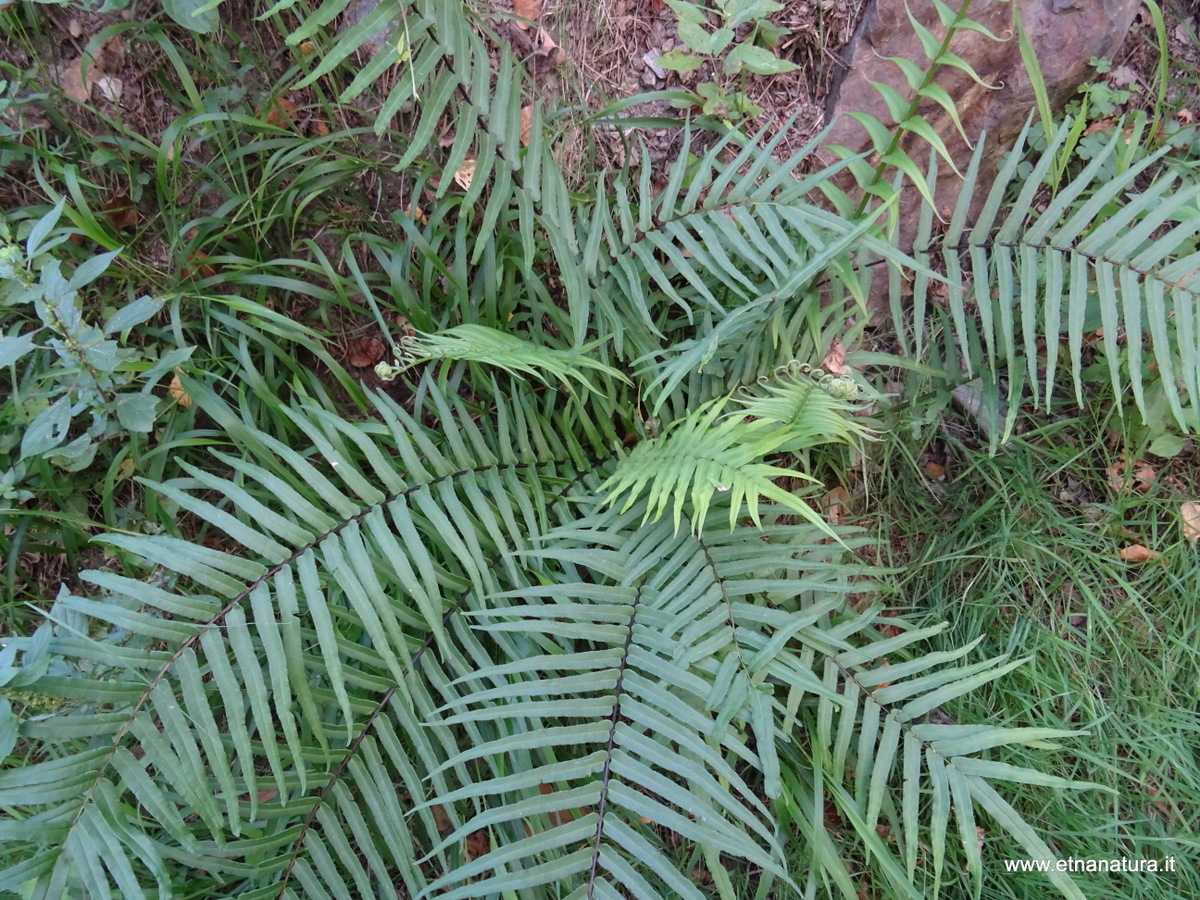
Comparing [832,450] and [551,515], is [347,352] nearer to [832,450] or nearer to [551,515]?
[551,515]

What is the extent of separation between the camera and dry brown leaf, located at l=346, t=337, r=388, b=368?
6.03 ft

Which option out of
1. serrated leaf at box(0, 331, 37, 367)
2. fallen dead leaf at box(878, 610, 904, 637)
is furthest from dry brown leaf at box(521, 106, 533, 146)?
fallen dead leaf at box(878, 610, 904, 637)

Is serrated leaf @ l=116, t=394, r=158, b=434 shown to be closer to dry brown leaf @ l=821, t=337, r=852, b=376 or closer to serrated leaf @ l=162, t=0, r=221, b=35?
serrated leaf @ l=162, t=0, r=221, b=35

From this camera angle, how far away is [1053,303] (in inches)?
53.8

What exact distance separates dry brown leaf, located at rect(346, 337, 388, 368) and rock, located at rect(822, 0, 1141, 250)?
1.20 meters

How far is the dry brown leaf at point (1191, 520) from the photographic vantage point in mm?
1707

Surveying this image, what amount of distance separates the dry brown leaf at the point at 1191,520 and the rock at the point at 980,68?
2.83 ft

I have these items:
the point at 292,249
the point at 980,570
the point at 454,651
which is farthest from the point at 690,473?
the point at 292,249

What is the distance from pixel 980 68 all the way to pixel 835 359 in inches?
29.6

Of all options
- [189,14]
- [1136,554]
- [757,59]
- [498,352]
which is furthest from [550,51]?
[1136,554]

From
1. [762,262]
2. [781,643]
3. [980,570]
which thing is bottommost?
[980,570]

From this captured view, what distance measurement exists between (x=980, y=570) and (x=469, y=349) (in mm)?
1271

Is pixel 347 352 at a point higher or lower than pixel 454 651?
higher

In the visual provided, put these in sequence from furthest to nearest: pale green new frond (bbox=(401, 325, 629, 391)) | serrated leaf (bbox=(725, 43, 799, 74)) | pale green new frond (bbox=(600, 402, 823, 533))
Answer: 1. serrated leaf (bbox=(725, 43, 799, 74))
2. pale green new frond (bbox=(401, 325, 629, 391))
3. pale green new frond (bbox=(600, 402, 823, 533))
